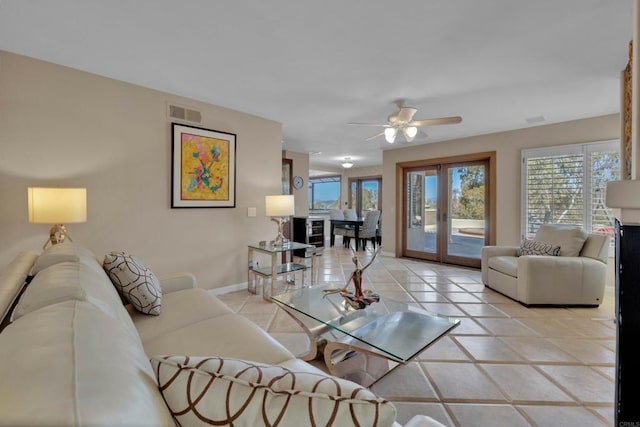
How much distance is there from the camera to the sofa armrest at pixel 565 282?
10.7 ft

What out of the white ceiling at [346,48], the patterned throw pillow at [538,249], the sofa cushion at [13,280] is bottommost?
the patterned throw pillow at [538,249]

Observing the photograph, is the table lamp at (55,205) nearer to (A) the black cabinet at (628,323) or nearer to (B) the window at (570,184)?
(A) the black cabinet at (628,323)

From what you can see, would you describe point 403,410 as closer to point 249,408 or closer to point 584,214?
point 249,408

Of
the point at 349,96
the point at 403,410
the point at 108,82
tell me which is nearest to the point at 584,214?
the point at 349,96

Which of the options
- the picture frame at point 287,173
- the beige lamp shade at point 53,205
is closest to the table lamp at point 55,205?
the beige lamp shade at point 53,205

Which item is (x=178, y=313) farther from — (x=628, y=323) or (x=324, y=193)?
(x=324, y=193)

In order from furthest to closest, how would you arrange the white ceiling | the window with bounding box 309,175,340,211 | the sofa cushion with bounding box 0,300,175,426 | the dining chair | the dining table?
the window with bounding box 309,175,340,211 → the dining table → the dining chair → the white ceiling → the sofa cushion with bounding box 0,300,175,426

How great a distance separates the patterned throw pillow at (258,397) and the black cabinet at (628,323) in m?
0.84

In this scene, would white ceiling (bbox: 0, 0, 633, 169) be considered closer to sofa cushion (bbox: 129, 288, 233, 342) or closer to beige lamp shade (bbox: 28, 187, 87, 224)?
A: beige lamp shade (bbox: 28, 187, 87, 224)

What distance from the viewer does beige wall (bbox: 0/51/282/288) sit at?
7.89 feet

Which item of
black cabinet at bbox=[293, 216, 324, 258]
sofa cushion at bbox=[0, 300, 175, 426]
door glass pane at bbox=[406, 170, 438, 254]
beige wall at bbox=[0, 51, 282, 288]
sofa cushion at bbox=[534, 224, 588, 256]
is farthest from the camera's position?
black cabinet at bbox=[293, 216, 324, 258]

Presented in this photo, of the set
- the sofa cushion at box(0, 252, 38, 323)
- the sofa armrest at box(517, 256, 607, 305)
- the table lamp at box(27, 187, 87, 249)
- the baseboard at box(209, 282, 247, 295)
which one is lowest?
the baseboard at box(209, 282, 247, 295)

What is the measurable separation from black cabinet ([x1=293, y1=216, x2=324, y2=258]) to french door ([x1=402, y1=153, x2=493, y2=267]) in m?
1.94

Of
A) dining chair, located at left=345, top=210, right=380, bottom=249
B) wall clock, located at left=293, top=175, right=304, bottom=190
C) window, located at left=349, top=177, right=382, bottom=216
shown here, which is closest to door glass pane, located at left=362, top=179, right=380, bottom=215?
window, located at left=349, top=177, right=382, bottom=216
